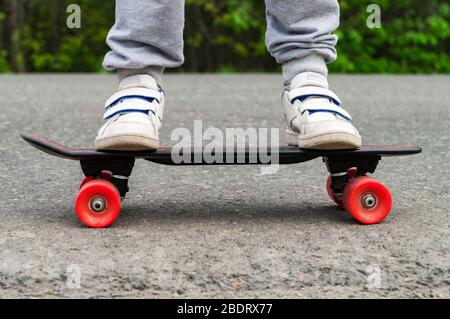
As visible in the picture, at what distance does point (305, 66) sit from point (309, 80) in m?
0.06

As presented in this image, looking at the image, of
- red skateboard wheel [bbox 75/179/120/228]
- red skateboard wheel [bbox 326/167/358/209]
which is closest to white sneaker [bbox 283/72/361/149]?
red skateboard wheel [bbox 326/167/358/209]

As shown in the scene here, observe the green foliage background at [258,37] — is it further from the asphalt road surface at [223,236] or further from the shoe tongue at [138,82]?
the shoe tongue at [138,82]

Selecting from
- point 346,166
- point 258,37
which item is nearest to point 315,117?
point 346,166

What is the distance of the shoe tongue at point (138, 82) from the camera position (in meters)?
2.09

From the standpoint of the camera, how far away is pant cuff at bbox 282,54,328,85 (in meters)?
2.14

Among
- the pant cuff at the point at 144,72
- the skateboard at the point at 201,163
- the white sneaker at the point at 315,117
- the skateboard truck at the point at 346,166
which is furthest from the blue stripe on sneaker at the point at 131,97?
the skateboard truck at the point at 346,166

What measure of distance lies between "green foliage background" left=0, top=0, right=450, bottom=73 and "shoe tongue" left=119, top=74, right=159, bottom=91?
7.16 m

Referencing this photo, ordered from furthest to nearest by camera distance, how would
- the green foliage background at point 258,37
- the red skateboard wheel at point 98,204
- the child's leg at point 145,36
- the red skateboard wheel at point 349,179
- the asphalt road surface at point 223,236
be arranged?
the green foliage background at point 258,37 → the child's leg at point 145,36 → the red skateboard wheel at point 349,179 → the red skateboard wheel at point 98,204 → the asphalt road surface at point 223,236

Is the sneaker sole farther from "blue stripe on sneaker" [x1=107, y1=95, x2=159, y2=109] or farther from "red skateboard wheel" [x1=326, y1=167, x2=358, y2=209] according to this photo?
"red skateboard wheel" [x1=326, y1=167, x2=358, y2=209]

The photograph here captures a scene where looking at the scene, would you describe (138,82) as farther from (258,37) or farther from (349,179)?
(258,37)

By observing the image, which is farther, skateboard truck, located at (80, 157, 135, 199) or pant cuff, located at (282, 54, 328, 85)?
pant cuff, located at (282, 54, 328, 85)

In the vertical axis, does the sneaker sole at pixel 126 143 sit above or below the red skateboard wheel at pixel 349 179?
above

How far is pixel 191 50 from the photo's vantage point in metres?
9.70
